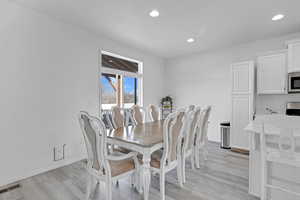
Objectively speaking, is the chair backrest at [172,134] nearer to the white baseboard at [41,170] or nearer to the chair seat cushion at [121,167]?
the chair seat cushion at [121,167]

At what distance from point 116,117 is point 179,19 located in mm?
2153

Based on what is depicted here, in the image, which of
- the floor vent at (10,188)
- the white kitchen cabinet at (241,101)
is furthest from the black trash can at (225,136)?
the floor vent at (10,188)

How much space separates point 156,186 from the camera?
2213 millimetres

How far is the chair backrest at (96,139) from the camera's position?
1556mm

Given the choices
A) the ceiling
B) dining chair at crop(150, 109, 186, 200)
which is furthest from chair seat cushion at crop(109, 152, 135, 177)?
the ceiling

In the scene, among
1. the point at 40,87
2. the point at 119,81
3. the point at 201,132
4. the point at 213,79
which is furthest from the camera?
the point at 213,79

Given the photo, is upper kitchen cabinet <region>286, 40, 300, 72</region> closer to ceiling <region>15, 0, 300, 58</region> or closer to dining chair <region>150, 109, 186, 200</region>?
ceiling <region>15, 0, 300, 58</region>

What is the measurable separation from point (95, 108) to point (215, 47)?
3599mm

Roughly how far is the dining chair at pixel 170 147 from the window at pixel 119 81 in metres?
2.29

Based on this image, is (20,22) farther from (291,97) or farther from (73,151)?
(291,97)

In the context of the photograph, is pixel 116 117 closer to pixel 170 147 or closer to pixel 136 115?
pixel 136 115

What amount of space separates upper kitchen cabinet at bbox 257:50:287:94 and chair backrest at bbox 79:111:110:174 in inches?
142

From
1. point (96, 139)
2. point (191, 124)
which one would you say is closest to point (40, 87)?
point (96, 139)

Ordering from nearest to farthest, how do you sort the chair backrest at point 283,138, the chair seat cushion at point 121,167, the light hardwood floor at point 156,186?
the chair backrest at point 283,138 → the chair seat cushion at point 121,167 → the light hardwood floor at point 156,186
